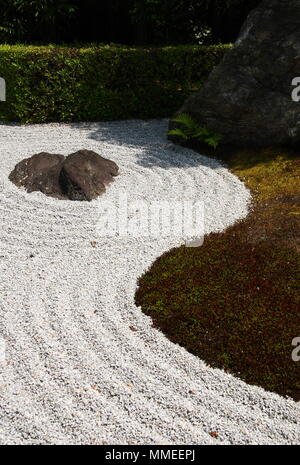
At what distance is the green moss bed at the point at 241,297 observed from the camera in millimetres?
6801

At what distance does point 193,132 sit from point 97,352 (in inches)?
361

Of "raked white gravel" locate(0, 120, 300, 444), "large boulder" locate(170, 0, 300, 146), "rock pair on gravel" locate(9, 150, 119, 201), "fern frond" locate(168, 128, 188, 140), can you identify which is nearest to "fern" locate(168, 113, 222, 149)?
"fern frond" locate(168, 128, 188, 140)

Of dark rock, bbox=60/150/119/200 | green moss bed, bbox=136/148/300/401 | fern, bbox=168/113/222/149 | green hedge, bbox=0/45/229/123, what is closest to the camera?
green moss bed, bbox=136/148/300/401

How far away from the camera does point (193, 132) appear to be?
14242mm

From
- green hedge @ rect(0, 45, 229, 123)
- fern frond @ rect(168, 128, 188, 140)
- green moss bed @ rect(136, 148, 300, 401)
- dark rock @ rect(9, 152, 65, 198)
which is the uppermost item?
green hedge @ rect(0, 45, 229, 123)

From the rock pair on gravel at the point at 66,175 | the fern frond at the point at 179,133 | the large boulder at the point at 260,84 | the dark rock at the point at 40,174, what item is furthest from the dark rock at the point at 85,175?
the large boulder at the point at 260,84

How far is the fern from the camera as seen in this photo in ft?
45.9

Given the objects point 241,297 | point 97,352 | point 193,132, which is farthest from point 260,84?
point 97,352

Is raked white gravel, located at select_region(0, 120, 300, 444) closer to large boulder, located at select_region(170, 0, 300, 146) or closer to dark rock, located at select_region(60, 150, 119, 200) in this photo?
dark rock, located at select_region(60, 150, 119, 200)

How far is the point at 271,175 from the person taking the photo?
1259 centimetres

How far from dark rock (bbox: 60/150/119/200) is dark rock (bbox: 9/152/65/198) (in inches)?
10.4

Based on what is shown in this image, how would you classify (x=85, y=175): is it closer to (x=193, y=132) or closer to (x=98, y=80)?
(x=193, y=132)

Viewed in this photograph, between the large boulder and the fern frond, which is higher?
the large boulder

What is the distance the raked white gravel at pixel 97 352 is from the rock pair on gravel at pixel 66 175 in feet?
1.11
